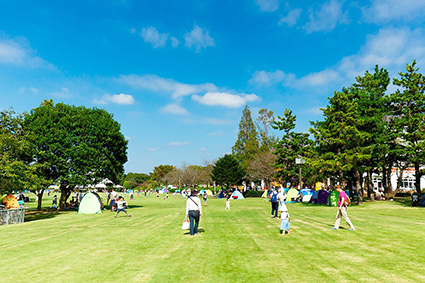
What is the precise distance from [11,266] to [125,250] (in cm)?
295

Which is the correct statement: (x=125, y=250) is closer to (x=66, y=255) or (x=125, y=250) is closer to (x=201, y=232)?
(x=66, y=255)

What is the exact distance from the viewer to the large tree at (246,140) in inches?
2739

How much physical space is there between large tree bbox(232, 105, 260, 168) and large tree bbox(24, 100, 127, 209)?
43388 millimetres

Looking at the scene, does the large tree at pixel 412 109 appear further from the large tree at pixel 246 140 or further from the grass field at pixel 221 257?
the large tree at pixel 246 140

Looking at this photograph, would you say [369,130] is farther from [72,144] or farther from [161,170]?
[161,170]

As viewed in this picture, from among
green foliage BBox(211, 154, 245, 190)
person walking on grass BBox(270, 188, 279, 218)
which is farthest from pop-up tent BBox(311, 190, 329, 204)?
green foliage BBox(211, 154, 245, 190)

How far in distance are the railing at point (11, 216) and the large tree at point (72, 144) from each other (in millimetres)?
6293

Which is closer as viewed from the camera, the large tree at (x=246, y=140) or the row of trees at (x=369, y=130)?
the row of trees at (x=369, y=130)

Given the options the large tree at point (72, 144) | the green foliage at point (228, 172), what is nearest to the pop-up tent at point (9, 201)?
the large tree at point (72, 144)

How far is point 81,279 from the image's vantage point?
6.32 meters

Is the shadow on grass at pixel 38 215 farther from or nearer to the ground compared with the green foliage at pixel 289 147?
nearer to the ground

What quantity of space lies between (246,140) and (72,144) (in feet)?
170

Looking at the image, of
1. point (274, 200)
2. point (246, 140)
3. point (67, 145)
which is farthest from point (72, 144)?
point (246, 140)

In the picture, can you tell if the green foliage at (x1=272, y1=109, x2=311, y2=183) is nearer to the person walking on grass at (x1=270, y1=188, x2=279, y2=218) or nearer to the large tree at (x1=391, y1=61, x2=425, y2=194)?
the large tree at (x1=391, y1=61, x2=425, y2=194)
